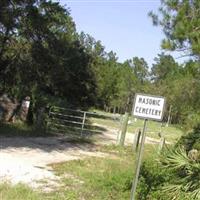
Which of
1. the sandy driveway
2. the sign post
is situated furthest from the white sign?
the sandy driveway

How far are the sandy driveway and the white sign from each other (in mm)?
3583

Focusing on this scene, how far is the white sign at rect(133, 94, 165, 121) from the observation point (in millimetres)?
7191

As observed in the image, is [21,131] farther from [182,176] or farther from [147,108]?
[147,108]

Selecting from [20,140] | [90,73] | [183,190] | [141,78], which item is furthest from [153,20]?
[141,78]

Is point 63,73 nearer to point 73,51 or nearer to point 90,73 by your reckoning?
point 73,51

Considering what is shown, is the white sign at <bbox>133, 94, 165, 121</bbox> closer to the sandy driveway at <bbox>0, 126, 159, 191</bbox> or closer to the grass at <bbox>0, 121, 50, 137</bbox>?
the sandy driveway at <bbox>0, 126, 159, 191</bbox>

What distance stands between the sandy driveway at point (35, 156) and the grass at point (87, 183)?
15.1 inches

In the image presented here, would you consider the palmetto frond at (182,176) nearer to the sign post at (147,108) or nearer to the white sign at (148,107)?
the sign post at (147,108)

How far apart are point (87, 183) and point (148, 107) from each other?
14.4 ft

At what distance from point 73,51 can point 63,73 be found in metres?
2.93

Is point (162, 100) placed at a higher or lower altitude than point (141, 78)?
lower

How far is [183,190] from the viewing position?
8.24 metres

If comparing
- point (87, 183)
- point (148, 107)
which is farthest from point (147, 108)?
point (87, 183)

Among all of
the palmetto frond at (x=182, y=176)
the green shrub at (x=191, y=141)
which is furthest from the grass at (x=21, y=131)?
the palmetto frond at (x=182, y=176)
